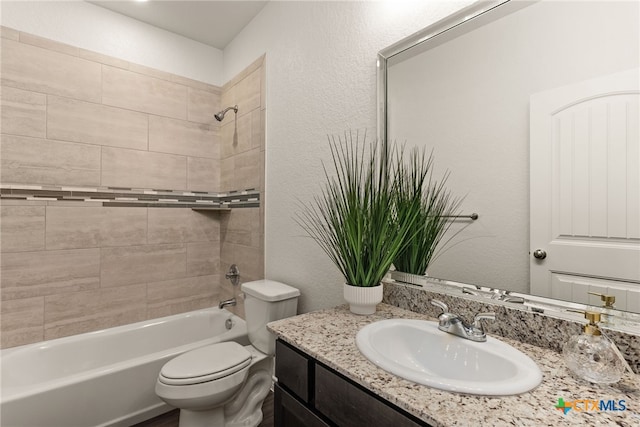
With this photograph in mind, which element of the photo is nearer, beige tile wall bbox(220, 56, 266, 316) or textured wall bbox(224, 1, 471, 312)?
textured wall bbox(224, 1, 471, 312)

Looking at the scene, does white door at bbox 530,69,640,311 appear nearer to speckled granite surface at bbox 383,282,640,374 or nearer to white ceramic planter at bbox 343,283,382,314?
speckled granite surface at bbox 383,282,640,374

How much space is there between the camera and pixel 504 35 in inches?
41.1

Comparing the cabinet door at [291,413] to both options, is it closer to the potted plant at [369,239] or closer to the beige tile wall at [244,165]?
the potted plant at [369,239]

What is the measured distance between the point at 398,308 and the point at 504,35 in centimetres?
106

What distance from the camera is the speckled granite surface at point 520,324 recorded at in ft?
2.55

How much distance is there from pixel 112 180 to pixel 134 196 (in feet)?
0.59

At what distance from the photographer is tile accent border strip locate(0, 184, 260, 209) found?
200cm

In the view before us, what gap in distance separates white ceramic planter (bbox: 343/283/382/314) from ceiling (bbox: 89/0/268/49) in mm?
2107

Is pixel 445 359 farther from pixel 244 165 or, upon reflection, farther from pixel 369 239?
pixel 244 165

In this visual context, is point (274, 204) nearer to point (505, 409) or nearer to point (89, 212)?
point (89, 212)

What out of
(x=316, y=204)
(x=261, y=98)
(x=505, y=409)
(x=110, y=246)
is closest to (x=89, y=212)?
(x=110, y=246)

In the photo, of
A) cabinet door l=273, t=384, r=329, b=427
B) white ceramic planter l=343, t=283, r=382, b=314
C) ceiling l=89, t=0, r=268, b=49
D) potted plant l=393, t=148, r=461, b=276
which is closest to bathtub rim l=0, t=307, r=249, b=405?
cabinet door l=273, t=384, r=329, b=427

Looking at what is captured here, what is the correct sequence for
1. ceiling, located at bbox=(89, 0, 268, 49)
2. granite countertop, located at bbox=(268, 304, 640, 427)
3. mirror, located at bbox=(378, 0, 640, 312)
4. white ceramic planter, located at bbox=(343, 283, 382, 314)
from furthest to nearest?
ceiling, located at bbox=(89, 0, 268, 49), white ceramic planter, located at bbox=(343, 283, 382, 314), mirror, located at bbox=(378, 0, 640, 312), granite countertop, located at bbox=(268, 304, 640, 427)

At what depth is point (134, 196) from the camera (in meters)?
2.38
